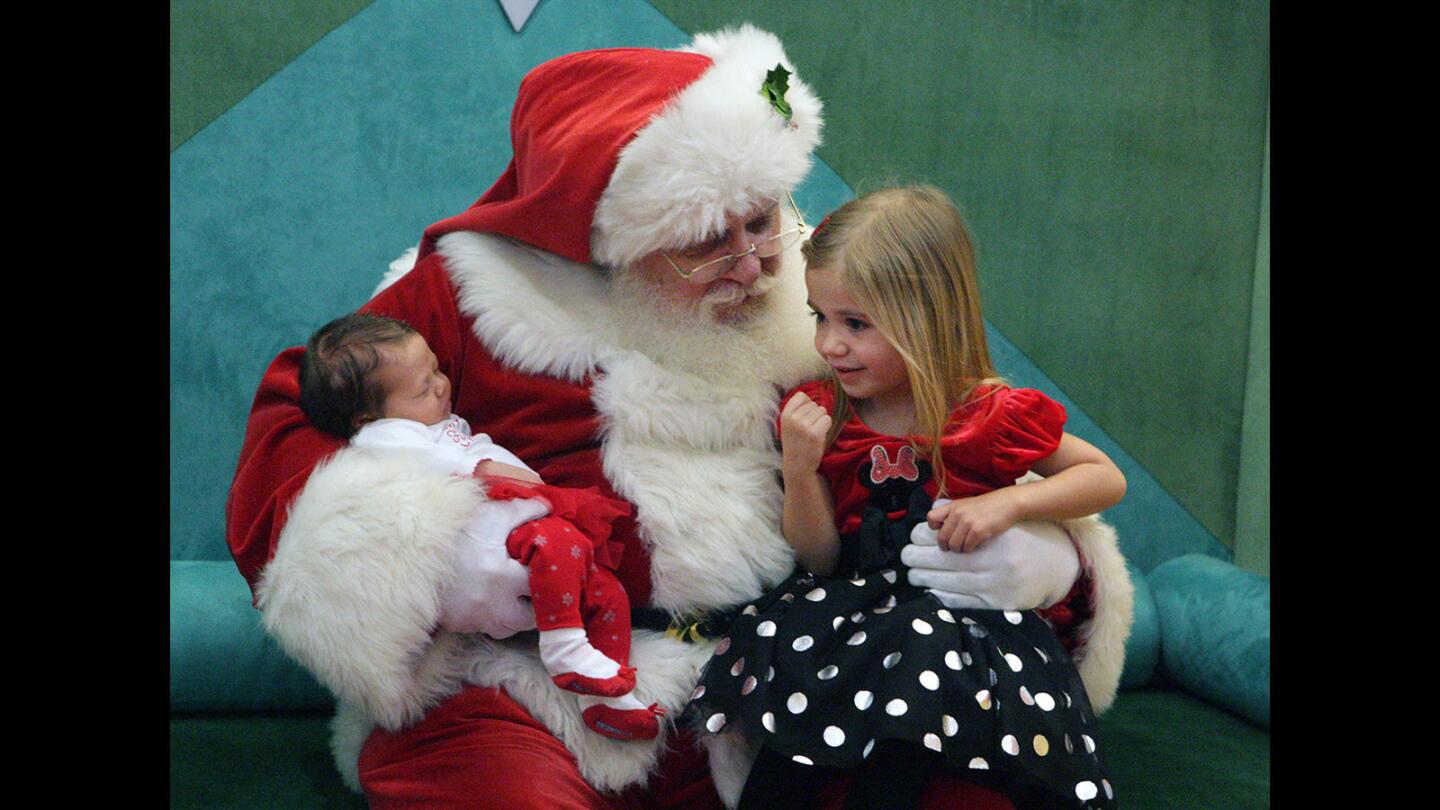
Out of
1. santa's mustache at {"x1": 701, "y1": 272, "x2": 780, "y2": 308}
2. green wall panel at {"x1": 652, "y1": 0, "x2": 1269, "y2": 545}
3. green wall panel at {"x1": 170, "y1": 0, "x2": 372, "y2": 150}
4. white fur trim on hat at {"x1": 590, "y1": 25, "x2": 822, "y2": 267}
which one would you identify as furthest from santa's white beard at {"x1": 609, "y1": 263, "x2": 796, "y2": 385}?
green wall panel at {"x1": 170, "y1": 0, "x2": 372, "y2": 150}

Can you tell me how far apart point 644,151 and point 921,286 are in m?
0.49

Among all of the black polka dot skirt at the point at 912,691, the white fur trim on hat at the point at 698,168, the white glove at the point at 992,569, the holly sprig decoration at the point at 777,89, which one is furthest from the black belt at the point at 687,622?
the holly sprig decoration at the point at 777,89

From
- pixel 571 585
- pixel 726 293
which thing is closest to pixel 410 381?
pixel 571 585

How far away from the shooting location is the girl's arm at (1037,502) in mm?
1780

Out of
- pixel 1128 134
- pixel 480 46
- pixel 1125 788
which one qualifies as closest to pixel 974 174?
pixel 1128 134

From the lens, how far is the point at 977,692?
5.41 feet

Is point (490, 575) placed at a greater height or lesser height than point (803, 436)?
lesser

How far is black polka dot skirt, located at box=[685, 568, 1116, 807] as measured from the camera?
1.63 metres

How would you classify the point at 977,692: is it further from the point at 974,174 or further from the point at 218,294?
the point at 218,294

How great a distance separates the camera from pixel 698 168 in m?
1.93

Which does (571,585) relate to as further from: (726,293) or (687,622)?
(726,293)

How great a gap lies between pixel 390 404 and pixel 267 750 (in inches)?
33.8

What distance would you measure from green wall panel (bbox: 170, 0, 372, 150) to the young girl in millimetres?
1423

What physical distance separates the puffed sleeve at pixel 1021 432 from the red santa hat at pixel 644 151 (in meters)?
0.52
